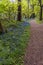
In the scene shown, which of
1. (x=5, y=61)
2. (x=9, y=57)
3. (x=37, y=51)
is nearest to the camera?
(x=5, y=61)

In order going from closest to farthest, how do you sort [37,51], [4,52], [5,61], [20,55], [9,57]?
[5,61] < [9,57] < [4,52] < [20,55] < [37,51]

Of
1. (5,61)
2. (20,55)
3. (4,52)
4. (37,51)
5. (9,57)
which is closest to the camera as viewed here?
(5,61)

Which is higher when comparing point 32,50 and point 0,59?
point 0,59

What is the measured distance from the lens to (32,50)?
9.53 meters

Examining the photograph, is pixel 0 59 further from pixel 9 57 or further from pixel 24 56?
pixel 24 56

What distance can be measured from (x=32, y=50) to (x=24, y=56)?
1283 mm

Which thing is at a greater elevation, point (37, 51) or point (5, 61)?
point (5, 61)

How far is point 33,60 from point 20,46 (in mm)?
1956

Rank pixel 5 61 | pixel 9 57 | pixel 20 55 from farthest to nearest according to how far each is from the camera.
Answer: pixel 20 55, pixel 9 57, pixel 5 61

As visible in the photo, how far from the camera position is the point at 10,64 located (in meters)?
6.71

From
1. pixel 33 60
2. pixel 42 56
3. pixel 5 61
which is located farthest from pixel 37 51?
pixel 5 61

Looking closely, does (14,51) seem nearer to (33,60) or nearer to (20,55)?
(20,55)

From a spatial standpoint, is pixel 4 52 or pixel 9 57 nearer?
pixel 9 57

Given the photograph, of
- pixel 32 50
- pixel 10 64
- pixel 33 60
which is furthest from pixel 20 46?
pixel 10 64
